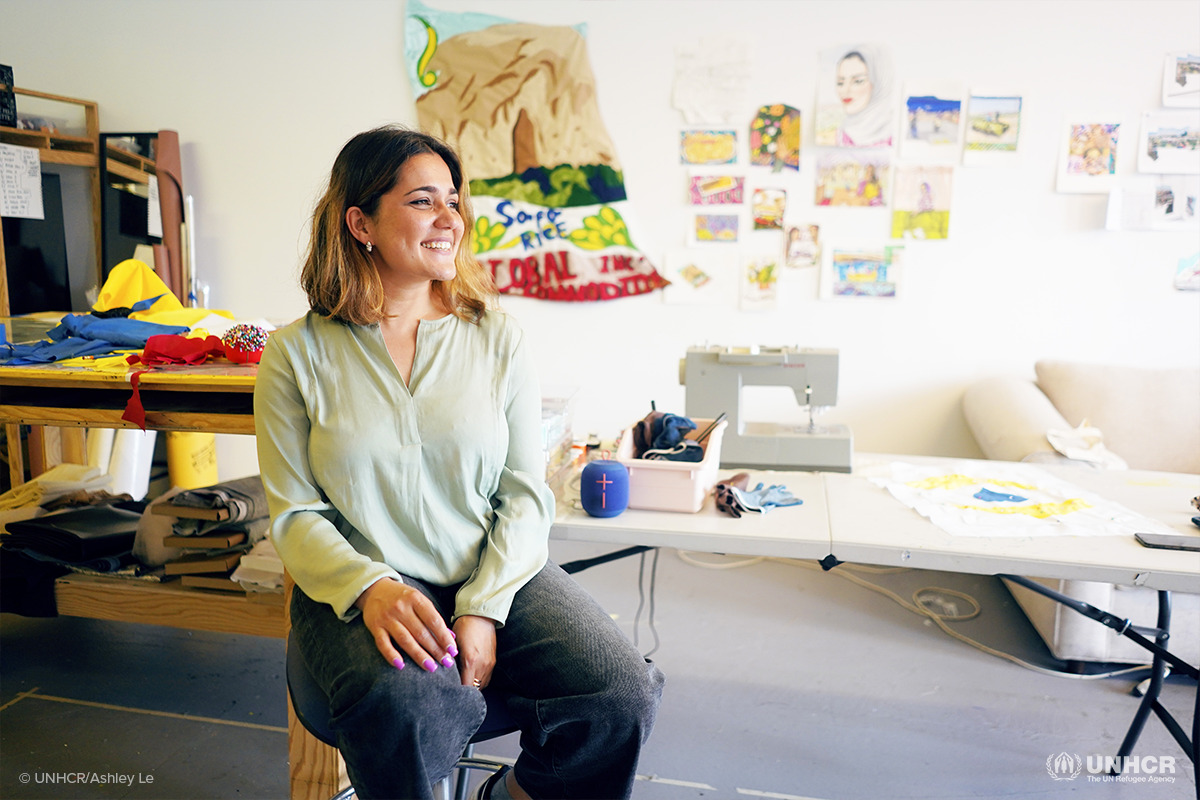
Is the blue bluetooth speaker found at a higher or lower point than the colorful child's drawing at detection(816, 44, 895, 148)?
lower

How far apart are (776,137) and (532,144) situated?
968mm

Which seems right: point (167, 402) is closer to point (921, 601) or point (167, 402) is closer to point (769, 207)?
point (769, 207)

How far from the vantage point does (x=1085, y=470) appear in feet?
6.06

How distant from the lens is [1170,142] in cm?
275

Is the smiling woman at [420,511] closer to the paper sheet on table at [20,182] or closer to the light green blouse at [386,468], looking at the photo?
the light green blouse at [386,468]

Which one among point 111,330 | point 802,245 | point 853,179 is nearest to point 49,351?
point 111,330

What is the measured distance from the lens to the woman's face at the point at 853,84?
290 centimetres

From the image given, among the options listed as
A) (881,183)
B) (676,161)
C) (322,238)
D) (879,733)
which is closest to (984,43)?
(881,183)

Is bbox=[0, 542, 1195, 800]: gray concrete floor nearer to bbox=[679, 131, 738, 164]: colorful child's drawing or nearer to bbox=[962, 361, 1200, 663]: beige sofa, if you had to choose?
bbox=[962, 361, 1200, 663]: beige sofa

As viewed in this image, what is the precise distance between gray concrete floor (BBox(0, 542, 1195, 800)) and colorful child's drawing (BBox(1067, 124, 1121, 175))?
154 centimetres

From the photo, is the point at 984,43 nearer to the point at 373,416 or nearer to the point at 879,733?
the point at 879,733

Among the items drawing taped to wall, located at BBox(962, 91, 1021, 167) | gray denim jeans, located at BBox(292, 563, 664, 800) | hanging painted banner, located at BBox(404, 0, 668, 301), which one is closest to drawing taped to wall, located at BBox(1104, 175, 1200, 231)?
drawing taped to wall, located at BBox(962, 91, 1021, 167)

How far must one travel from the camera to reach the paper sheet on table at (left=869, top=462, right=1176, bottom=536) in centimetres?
144

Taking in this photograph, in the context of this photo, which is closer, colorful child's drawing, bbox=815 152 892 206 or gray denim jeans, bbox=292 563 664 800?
gray denim jeans, bbox=292 563 664 800
